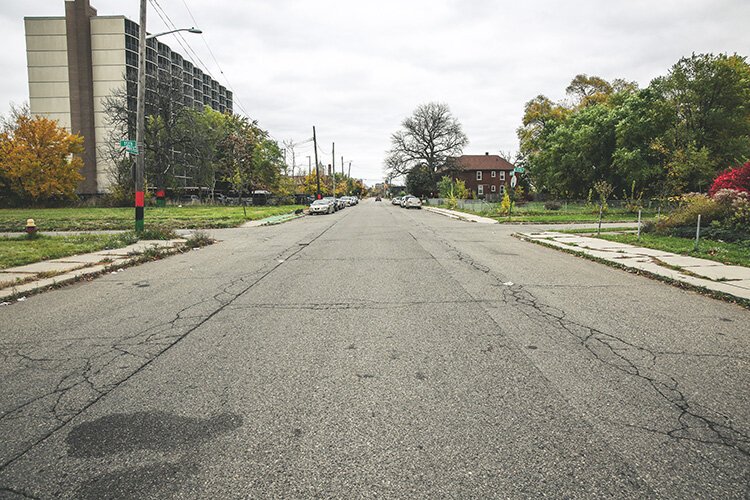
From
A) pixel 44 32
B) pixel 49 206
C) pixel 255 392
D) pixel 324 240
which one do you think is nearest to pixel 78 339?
pixel 255 392

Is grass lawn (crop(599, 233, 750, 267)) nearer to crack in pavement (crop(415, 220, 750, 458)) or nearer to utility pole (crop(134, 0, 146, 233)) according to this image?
crack in pavement (crop(415, 220, 750, 458))

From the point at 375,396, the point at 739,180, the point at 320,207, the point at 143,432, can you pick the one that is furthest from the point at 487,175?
the point at 143,432

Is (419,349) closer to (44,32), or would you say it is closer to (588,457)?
(588,457)

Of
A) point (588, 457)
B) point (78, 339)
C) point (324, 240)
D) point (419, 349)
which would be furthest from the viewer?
point (324, 240)

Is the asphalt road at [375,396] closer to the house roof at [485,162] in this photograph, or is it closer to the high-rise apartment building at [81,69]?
the high-rise apartment building at [81,69]

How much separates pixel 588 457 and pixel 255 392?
2471 millimetres

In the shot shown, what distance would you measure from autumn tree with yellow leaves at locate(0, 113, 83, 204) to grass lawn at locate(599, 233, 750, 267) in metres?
47.5

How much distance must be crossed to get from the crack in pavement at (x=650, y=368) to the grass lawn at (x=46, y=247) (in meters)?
10.4

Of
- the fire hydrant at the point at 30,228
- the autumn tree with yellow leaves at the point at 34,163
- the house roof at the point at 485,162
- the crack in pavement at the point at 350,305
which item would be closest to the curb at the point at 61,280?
the crack in pavement at the point at 350,305

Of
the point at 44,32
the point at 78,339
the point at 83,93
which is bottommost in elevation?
the point at 78,339

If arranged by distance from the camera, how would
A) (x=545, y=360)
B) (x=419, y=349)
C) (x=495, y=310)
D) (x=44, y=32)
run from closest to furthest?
1. (x=545, y=360)
2. (x=419, y=349)
3. (x=495, y=310)
4. (x=44, y=32)

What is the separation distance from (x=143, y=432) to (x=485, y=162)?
333 feet

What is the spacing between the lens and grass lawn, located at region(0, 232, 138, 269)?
405 inches

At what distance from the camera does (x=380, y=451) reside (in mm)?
2734
